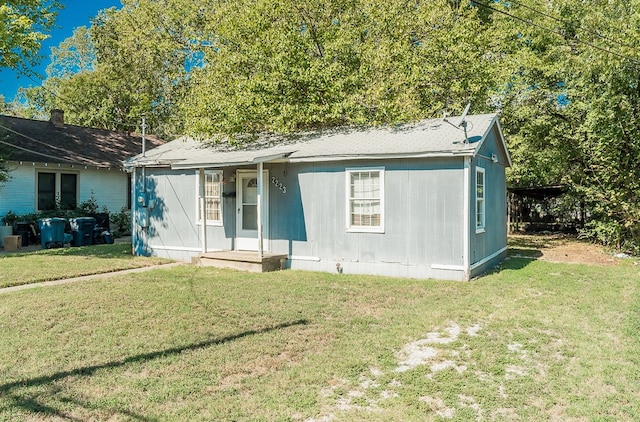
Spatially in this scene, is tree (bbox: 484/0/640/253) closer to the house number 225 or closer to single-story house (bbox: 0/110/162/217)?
→ the house number 225

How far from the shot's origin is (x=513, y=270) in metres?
10.4

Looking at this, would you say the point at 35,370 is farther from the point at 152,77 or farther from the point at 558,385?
the point at 152,77

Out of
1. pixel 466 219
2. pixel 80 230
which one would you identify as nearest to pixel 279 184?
pixel 466 219

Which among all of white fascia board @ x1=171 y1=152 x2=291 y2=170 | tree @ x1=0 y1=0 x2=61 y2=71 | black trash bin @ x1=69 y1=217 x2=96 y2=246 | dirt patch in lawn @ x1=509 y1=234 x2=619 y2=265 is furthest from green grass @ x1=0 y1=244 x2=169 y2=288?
dirt patch in lawn @ x1=509 y1=234 x2=619 y2=265

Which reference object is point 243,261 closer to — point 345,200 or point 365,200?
point 345,200

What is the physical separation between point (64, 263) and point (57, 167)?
8.20 m

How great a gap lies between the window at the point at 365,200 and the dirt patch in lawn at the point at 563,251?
5.81 m

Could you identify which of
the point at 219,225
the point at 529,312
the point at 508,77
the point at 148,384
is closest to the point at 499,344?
the point at 529,312

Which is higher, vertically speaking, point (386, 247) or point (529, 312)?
point (386, 247)

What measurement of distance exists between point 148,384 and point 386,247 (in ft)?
20.8

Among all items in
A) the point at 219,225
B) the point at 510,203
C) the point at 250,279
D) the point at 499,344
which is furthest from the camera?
the point at 510,203

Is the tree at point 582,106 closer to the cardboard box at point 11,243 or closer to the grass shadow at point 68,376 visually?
the grass shadow at point 68,376

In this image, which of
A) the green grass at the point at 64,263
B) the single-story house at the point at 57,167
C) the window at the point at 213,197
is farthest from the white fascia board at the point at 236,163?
the single-story house at the point at 57,167

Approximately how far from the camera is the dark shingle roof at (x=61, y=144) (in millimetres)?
16906
